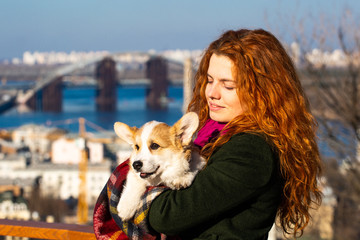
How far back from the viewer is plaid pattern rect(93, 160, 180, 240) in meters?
1.21

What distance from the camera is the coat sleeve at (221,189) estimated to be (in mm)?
1146

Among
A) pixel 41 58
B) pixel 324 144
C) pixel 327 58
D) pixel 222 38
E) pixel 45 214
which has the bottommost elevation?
pixel 41 58

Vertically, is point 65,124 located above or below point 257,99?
below

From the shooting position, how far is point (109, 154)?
35.1 meters

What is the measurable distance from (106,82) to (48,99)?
871cm

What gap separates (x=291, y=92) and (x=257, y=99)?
95 mm

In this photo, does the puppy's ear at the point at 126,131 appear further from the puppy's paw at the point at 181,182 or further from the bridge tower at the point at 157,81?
the bridge tower at the point at 157,81

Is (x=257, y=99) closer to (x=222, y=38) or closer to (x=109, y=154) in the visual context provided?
(x=222, y=38)

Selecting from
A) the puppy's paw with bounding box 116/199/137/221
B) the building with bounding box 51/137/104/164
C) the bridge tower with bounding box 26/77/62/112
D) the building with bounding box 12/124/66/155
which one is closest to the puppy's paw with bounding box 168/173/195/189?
the puppy's paw with bounding box 116/199/137/221

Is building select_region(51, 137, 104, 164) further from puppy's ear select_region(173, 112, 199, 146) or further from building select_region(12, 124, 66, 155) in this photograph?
puppy's ear select_region(173, 112, 199, 146)

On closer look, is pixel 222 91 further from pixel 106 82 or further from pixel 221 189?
pixel 106 82

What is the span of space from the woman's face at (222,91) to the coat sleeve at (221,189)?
15 centimetres

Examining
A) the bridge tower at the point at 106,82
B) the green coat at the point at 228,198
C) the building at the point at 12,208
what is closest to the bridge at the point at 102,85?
the bridge tower at the point at 106,82

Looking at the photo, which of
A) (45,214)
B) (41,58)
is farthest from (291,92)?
(41,58)
